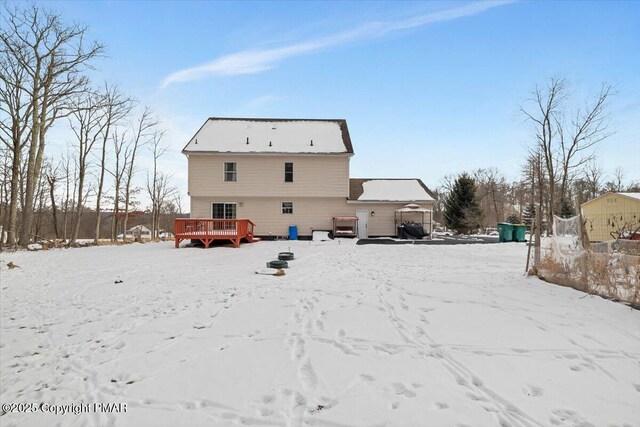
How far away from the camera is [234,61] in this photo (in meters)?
14.2

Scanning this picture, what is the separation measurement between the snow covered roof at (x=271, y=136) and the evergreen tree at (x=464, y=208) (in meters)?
13.0

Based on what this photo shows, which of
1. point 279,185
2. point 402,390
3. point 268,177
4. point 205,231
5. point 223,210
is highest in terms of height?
point 268,177

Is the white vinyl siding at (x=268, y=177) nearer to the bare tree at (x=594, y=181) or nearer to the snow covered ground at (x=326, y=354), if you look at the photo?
the snow covered ground at (x=326, y=354)

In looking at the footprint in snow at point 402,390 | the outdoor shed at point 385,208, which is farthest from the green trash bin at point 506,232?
the footprint in snow at point 402,390

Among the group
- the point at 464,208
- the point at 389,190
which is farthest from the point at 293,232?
the point at 464,208

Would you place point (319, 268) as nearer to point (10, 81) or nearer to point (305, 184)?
point (305, 184)

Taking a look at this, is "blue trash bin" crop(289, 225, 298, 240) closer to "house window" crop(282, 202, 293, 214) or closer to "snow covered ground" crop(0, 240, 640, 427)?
"house window" crop(282, 202, 293, 214)

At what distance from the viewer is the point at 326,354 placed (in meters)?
3.39

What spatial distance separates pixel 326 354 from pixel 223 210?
17201 mm

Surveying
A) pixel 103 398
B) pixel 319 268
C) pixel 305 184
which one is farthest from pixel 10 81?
pixel 103 398

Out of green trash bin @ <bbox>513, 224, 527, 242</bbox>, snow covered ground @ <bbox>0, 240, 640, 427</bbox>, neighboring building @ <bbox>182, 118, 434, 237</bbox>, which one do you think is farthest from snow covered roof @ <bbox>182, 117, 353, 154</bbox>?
snow covered ground @ <bbox>0, 240, 640, 427</bbox>

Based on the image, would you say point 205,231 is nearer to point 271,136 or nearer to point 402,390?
point 271,136

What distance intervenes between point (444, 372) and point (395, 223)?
58.5 ft

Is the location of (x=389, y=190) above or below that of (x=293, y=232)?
above
